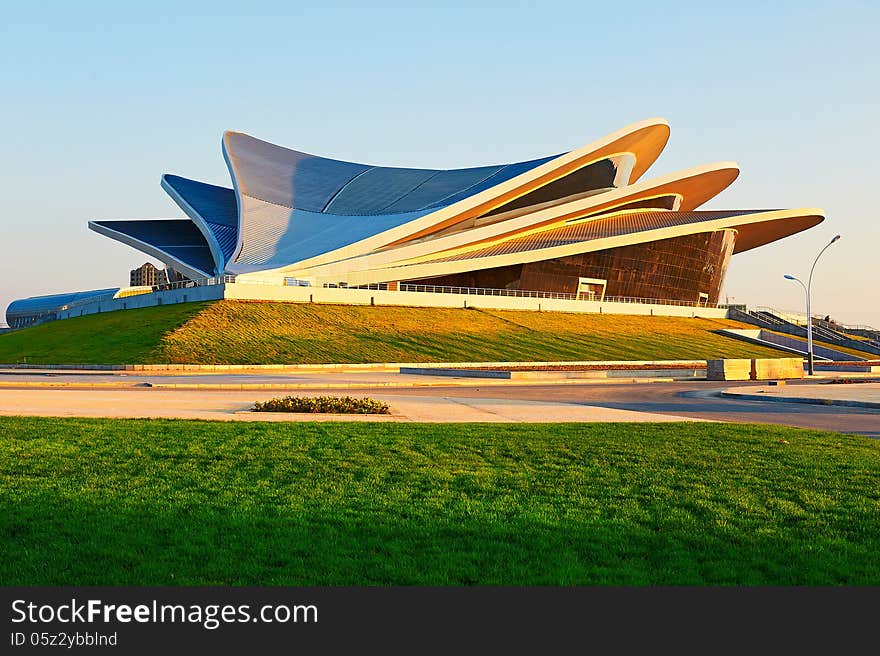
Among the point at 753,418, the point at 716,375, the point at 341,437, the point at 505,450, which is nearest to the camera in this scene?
the point at 505,450

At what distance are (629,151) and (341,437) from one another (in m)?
57.8

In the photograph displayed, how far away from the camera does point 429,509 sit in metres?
6.36

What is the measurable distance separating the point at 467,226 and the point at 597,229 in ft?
29.9

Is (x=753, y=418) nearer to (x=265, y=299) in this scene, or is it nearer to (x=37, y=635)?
(x=37, y=635)

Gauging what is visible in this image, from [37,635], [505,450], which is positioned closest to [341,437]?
[505,450]

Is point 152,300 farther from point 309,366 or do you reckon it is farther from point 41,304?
point 41,304

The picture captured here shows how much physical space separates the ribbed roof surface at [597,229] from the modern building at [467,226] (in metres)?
0.13

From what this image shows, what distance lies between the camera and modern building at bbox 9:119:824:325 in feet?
160

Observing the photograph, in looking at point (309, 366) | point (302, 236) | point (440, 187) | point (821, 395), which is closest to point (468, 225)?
point (440, 187)

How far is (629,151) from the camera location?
6406cm

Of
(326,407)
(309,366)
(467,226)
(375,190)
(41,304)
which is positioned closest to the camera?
(326,407)

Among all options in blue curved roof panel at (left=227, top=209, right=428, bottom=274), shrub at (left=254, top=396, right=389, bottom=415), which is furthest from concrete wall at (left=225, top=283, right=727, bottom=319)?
shrub at (left=254, top=396, right=389, bottom=415)

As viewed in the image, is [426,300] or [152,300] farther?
[426,300]

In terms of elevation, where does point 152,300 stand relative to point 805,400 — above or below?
below
